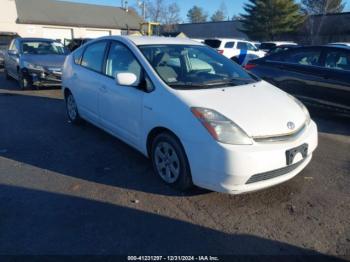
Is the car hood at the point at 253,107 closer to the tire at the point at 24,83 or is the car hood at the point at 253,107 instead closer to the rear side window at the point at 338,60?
the rear side window at the point at 338,60

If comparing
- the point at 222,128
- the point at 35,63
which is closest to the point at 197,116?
the point at 222,128

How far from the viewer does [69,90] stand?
19.6 feet

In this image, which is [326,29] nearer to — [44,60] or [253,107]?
[44,60]

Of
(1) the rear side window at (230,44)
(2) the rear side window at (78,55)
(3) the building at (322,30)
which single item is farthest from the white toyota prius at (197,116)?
(3) the building at (322,30)

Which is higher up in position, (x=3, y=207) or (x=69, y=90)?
(x=69, y=90)

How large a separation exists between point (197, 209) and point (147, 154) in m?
0.99

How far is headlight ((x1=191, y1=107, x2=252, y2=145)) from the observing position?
A: 309 centimetres

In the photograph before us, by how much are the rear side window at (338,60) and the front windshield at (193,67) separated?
2851mm

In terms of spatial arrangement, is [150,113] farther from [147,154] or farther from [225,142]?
[225,142]

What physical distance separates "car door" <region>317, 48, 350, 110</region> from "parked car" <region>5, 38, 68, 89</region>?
691 cm

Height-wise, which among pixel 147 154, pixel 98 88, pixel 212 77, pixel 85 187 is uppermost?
pixel 212 77

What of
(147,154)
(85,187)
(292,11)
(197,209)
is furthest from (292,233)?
(292,11)

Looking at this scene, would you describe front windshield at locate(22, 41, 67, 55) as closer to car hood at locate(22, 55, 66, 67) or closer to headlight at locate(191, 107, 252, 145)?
car hood at locate(22, 55, 66, 67)

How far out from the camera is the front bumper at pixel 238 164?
3.04 m
